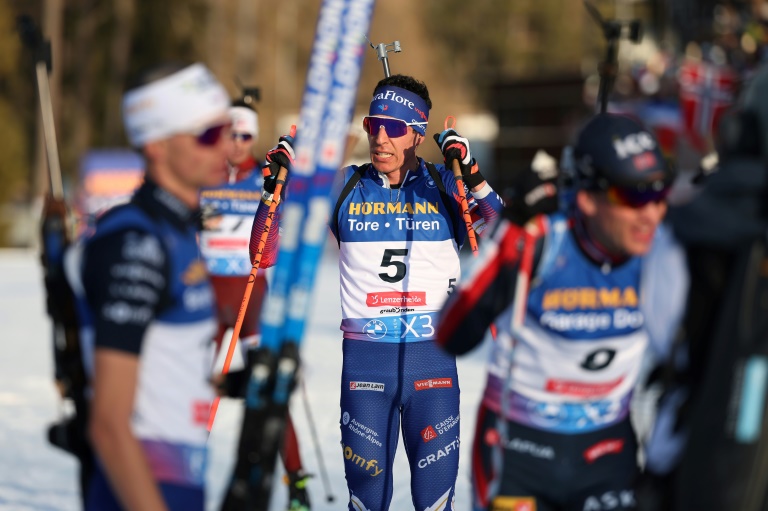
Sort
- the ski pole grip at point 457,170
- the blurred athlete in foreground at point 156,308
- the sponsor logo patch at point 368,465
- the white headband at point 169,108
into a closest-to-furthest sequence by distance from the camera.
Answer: the blurred athlete in foreground at point 156,308
the white headband at point 169,108
the sponsor logo patch at point 368,465
the ski pole grip at point 457,170

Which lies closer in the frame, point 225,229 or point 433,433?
point 433,433

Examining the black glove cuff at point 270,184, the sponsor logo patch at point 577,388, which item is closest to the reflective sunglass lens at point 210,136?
the sponsor logo patch at point 577,388

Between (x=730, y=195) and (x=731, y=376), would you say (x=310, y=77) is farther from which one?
(x=731, y=376)

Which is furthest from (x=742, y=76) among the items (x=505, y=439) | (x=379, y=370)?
(x=505, y=439)

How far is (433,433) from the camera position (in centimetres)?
555

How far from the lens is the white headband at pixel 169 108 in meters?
3.27

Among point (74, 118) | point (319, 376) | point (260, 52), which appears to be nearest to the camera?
point (319, 376)

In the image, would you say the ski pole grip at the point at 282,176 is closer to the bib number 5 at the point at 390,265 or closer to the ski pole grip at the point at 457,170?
the bib number 5 at the point at 390,265

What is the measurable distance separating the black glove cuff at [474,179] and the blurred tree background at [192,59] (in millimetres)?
28977

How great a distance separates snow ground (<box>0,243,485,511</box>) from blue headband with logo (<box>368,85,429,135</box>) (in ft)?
4.65

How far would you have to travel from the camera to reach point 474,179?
5.74 m

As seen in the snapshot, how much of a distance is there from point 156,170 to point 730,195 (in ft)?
5.36

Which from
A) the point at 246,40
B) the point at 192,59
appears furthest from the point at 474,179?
the point at 246,40

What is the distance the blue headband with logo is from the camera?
5816mm
